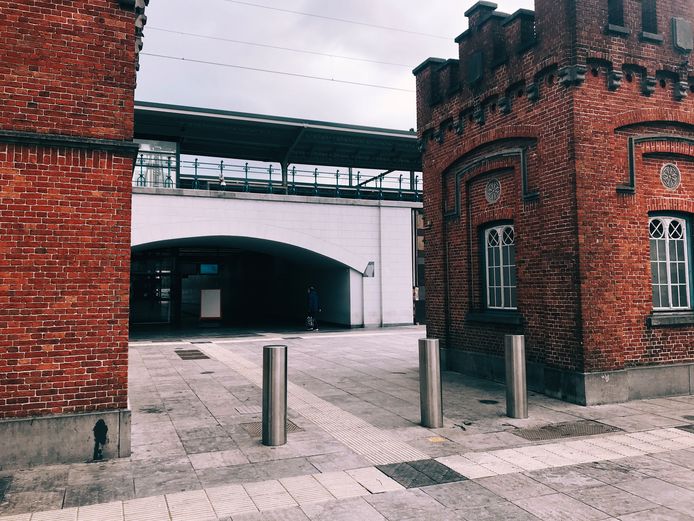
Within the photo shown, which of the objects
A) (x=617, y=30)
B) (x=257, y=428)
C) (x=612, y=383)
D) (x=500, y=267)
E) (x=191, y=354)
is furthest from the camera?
(x=191, y=354)

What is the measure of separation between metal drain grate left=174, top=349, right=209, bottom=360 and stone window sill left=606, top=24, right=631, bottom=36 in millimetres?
11403

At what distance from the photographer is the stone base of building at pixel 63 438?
525 cm

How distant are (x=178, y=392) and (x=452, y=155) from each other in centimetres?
736

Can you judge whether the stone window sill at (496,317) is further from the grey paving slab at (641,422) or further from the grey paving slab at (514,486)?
the grey paving slab at (514,486)

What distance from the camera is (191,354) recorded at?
46.6 feet

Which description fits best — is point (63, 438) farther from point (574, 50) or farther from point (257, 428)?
→ point (574, 50)

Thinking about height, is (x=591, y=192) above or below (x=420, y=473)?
above

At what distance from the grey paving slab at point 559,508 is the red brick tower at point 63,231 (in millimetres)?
4181

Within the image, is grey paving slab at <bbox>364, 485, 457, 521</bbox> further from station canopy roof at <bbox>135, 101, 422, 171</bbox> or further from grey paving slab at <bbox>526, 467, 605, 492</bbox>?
station canopy roof at <bbox>135, 101, 422, 171</bbox>

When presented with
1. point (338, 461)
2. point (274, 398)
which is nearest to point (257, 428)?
point (274, 398)

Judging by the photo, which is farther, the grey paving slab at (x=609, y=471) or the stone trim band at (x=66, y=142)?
the stone trim band at (x=66, y=142)

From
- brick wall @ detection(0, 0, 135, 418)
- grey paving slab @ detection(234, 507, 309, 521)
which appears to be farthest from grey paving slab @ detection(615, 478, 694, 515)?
brick wall @ detection(0, 0, 135, 418)

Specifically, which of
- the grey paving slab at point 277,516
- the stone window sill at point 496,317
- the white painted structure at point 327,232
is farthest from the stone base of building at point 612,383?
the white painted structure at point 327,232

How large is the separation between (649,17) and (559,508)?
8.64 meters
